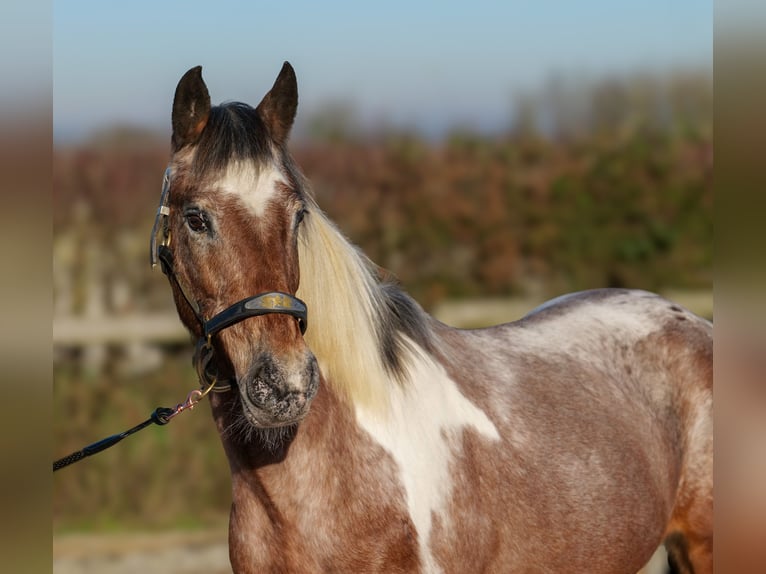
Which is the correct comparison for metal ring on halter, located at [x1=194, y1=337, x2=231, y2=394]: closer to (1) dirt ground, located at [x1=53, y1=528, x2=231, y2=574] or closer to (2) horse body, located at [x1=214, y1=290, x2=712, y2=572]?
(2) horse body, located at [x1=214, y1=290, x2=712, y2=572]

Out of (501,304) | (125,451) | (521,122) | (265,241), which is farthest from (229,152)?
(521,122)

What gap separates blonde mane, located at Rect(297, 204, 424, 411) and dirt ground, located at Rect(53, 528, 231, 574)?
4.15 metres

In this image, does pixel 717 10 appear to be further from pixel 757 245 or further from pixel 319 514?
Result: pixel 319 514

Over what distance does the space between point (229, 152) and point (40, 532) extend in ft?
5.86

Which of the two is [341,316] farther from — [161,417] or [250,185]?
[161,417]

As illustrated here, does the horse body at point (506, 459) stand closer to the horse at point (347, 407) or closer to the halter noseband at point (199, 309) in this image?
the horse at point (347, 407)

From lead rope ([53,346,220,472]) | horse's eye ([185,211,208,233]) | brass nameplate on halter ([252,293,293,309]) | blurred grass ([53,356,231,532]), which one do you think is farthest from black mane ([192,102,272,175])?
blurred grass ([53,356,231,532])

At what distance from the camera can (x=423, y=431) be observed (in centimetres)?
281

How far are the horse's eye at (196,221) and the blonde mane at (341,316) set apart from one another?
1.05ft

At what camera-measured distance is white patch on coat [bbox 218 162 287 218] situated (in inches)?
95.6

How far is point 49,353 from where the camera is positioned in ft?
2.67

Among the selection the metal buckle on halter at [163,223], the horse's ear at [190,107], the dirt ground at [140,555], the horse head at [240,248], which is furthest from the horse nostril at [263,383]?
the dirt ground at [140,555]

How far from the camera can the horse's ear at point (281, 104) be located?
2.72 m

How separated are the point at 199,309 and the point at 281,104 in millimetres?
711
